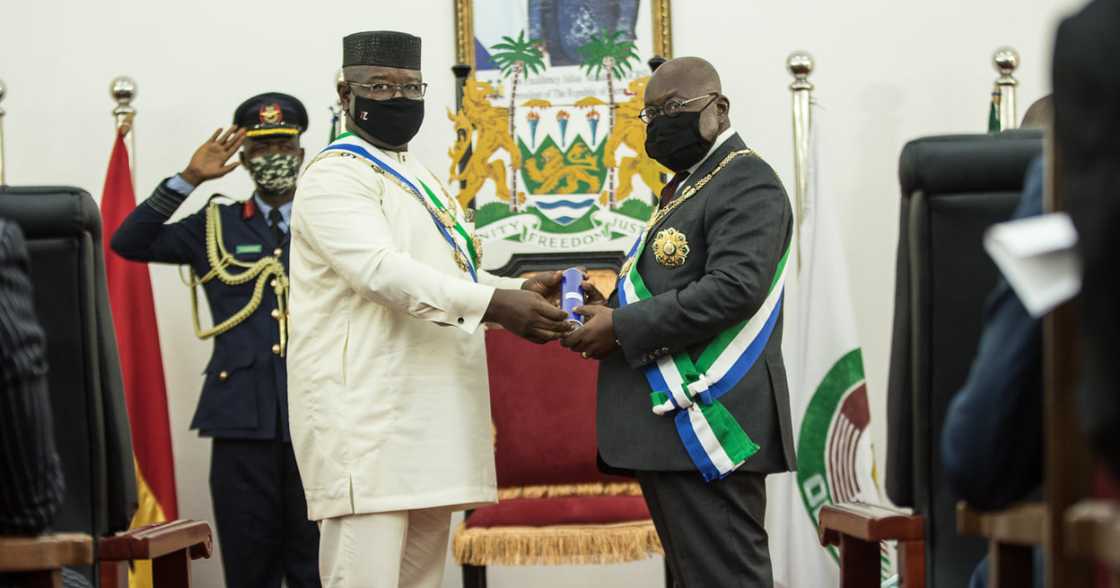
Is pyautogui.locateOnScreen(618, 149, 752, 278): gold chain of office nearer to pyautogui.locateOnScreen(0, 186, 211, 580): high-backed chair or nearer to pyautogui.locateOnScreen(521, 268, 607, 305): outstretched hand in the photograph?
pyautogui.locateOnScreen(521, 268, 607, 305): outstretched hand

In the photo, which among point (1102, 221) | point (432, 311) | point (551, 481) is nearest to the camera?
point (1102, 221)

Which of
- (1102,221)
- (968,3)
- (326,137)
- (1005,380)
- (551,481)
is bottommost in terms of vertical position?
(551,481)

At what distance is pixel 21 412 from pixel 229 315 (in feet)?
7.64

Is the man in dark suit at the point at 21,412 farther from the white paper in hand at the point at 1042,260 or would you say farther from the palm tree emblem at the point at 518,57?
the palm tree emblem at the point at 518,57

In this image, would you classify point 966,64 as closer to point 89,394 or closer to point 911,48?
point 911,48

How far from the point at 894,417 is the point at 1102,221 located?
1.12 metres

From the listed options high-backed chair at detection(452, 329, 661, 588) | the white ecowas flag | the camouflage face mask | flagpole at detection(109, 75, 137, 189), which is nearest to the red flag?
flagpole at detection(109, 75, 137, 189)

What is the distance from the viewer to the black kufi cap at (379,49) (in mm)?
2875

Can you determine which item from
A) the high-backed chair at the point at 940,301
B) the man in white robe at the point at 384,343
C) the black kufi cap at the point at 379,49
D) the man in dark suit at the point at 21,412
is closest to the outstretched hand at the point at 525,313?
the man in white robe at the point at 384,343

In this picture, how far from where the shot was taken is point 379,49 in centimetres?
289

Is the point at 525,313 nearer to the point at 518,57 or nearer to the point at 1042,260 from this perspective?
the point at 1042,260

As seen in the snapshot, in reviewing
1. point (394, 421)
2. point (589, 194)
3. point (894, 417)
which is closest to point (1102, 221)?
point (894, 417)

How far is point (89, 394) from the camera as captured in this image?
2.13 m

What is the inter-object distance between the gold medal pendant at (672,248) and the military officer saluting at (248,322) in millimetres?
1346
